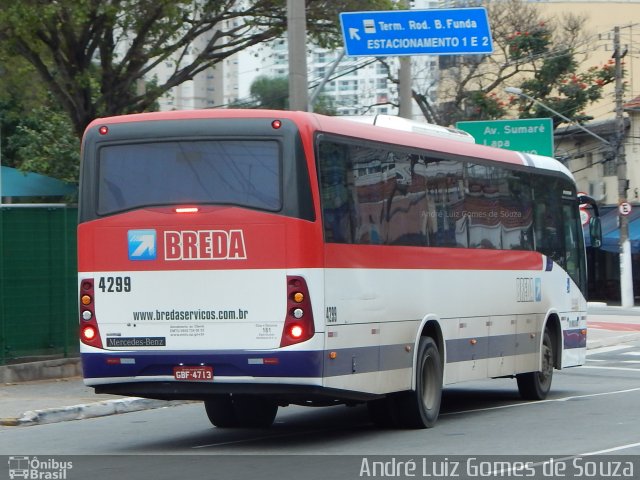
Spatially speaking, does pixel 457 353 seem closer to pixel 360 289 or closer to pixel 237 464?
pixel 360 289

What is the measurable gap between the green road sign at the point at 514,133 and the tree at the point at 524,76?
15848 millimetres

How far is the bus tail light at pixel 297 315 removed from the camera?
1146 centimetres

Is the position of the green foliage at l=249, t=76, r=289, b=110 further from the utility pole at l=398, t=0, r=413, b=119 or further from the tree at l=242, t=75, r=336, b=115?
the utility pole at l=398, t=0, r=413, b=119

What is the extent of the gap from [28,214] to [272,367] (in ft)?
27.8

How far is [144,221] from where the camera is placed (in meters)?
11.9

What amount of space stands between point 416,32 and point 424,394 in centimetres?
797

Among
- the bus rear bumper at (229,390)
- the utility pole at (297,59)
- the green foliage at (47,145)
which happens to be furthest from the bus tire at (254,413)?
the green foliage at (47,145)

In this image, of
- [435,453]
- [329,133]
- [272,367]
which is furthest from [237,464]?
[329,133]

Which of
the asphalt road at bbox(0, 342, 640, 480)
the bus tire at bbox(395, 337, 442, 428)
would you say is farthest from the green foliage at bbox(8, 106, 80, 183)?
the bus tire at bbox(395, 337, 442, 428)

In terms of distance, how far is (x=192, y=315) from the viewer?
11.7 meters

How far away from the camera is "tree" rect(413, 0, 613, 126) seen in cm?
5244

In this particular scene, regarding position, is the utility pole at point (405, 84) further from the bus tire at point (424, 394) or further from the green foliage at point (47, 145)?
the green foliage at point (47, 145)

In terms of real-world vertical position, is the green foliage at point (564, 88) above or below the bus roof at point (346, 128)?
above

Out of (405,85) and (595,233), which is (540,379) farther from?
(405,85)
